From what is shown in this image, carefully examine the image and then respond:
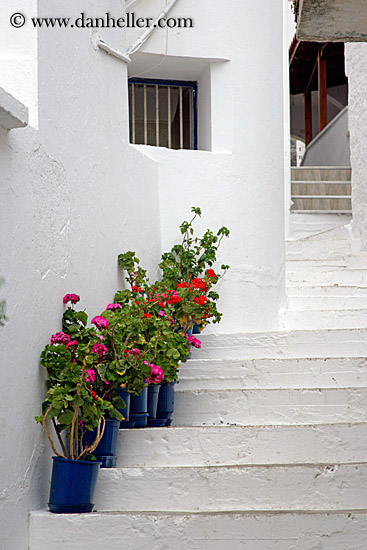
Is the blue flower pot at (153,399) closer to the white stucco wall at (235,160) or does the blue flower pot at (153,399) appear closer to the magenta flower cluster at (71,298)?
the magenta flower cluster at (71,298)

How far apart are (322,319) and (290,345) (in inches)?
34.4

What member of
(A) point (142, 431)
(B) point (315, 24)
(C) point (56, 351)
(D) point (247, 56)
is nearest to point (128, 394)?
(A) point (142, 431)

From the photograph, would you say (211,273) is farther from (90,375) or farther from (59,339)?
(90,375)

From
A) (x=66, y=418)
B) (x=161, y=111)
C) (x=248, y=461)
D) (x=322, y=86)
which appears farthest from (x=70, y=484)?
(x=322, y=86)

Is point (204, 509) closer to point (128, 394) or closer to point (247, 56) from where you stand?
point (128, 394)

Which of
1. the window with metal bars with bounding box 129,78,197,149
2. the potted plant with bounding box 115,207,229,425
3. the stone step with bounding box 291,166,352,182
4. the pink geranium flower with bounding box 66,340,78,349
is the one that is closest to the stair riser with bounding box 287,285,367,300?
the potted plant with bounding box 115,207,229,425

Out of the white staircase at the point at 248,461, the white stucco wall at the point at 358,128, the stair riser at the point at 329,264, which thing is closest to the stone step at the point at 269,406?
the white staircase at the point at 248,461

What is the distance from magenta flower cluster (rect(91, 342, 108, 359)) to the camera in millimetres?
3367

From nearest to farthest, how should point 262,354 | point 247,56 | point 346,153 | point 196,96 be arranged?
point 262,354, point 247,56, point 196,96, point 346,153

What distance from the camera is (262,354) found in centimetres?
520

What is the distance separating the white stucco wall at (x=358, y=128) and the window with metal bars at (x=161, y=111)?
2.11 meters

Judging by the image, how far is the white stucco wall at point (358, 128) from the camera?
7.80 metres

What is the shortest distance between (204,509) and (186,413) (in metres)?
1.03

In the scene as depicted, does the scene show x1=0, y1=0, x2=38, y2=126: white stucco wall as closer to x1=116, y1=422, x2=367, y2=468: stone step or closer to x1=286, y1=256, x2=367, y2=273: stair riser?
x1=116, y1=422, x2=367, y2=468: stone step
